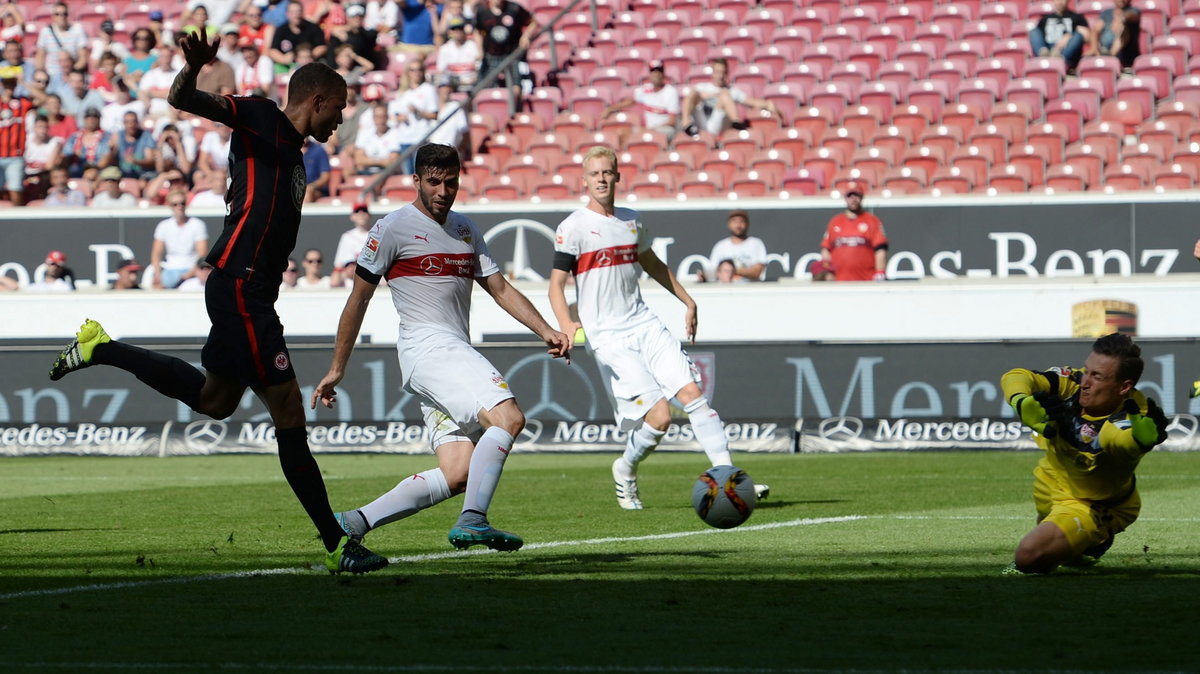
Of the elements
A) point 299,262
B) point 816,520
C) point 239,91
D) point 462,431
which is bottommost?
point 816,520

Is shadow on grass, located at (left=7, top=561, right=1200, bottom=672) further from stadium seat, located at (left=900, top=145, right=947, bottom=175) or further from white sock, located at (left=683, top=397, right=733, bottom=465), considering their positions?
stadium seat, located at (left=900, top=145, right=947, bottom=175)

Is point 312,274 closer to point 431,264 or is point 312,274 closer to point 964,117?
point 964,117

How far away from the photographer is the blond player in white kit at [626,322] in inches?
448

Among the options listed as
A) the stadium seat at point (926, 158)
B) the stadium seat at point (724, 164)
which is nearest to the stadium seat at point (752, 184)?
the stadium seat at point (724, 164)

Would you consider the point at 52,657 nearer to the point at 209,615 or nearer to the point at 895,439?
the point at 209,615

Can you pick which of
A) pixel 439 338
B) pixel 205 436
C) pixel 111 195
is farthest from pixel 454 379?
pixel 111 195

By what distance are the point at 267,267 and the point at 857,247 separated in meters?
13.5

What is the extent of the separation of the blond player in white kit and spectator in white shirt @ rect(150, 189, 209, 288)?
38.0 feet

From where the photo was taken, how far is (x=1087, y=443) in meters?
7.16

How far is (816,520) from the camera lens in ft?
34.1

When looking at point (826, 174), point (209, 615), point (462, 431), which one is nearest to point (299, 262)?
point (826, 174)

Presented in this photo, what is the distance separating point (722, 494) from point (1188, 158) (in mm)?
14143

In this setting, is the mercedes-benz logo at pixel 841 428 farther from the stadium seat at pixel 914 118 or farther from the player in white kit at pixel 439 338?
the player in white kit at pixel 439 338

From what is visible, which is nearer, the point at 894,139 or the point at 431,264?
the point at 431,264
